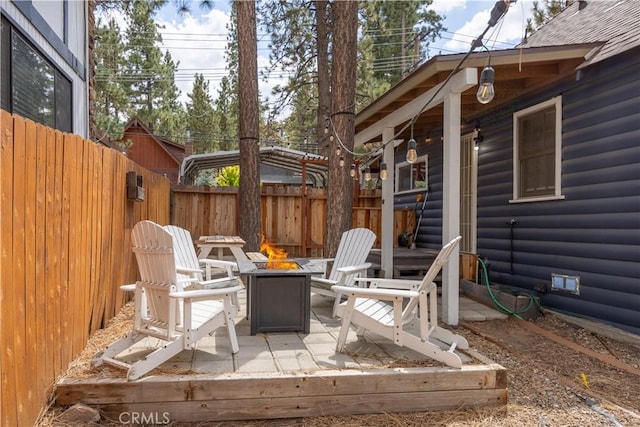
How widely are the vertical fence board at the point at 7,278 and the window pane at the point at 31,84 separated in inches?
132

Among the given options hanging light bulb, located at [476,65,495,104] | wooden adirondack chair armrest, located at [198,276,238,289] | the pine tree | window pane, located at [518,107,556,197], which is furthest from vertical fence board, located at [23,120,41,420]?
the pine tree


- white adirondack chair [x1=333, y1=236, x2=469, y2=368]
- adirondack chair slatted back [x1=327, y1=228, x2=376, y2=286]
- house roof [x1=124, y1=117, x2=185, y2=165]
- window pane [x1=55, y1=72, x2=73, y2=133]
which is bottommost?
white adirondack chair [x1=333, y1=236, x2=469, y2=368]

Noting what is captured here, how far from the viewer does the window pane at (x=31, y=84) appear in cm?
457

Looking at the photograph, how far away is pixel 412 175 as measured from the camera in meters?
8.43

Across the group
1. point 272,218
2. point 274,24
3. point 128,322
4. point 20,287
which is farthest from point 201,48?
point 20,287

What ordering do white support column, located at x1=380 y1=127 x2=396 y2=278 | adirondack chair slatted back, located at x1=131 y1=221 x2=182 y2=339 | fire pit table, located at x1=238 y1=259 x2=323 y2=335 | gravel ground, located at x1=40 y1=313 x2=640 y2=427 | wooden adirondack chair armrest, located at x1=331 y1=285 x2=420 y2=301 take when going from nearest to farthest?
gravel ground, located at x1=40 y1=313 x2=640 y2=427, adirondack chair slatted back, located at x1=131 y1=221 x2=182 y2=339, wooden adirondack chair armrest, located at x1=331 y1=285 x2=420 y2=301, fire pit table, located at x1=238 y1=259 x2=323 y2=335, white support column, located at x1=380 y1=127 x2=396 y2=278

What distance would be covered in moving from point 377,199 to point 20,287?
8300 mm

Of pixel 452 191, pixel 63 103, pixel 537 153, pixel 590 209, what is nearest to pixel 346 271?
pixel 452 191

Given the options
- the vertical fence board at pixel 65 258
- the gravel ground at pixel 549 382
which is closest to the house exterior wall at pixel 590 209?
the gravel ground at pixel 549 382

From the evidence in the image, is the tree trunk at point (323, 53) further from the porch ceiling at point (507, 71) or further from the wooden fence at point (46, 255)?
the wooden fence at point (46, 255)

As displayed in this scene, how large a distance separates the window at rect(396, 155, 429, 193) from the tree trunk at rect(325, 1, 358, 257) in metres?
2.64

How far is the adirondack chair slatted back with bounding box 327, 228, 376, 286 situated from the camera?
4.51m

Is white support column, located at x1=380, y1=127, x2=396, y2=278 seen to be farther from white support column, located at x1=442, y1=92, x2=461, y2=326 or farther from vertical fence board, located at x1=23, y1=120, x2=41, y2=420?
vertical fence board, located at x1=23, y1=120, x2=41, y2=420

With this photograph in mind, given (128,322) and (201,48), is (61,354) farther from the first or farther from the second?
(201,48)
